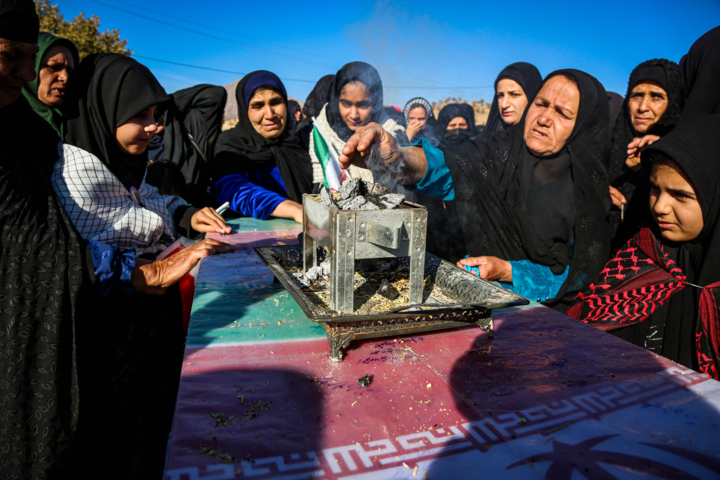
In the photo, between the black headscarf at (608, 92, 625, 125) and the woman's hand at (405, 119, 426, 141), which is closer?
the black headscarf at (608, 92, 625, 125)

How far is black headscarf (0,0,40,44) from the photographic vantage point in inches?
69.1

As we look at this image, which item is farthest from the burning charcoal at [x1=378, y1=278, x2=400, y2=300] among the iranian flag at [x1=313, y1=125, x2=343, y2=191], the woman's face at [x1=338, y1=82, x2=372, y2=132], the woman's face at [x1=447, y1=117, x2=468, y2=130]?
the woman's face at [x1=447, y1=117, x2=468, y2=130]

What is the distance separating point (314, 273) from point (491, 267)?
3.96 ft

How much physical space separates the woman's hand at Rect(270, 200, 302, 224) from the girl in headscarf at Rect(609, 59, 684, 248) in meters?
2.81

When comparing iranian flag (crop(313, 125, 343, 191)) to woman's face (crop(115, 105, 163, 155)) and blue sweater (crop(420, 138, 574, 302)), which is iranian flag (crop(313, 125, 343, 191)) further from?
woman's face (crop(115, 105, 163, 155))

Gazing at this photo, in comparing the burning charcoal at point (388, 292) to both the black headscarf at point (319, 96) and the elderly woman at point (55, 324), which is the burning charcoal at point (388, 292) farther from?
the black headscarf at point (319, 96)

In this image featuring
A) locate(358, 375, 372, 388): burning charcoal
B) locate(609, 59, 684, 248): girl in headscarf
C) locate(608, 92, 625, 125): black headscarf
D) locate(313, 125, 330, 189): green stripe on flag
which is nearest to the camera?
locate(358, 375, 372, 388): burning charcoal

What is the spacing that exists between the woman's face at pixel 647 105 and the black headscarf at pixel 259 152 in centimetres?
349

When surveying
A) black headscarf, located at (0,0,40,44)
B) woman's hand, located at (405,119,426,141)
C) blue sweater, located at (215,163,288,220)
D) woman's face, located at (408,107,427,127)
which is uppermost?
woman's face, located at (408,107,427,127)

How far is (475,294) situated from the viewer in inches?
66.6

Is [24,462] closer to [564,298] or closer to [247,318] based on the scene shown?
[247,318]

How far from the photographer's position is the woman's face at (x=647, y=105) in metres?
3.57

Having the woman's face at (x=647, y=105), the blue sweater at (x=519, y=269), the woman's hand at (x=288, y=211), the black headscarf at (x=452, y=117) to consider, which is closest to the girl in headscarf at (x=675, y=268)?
the blue sweater at (x=519, y=269)

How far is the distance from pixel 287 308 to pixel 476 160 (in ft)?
6.55
